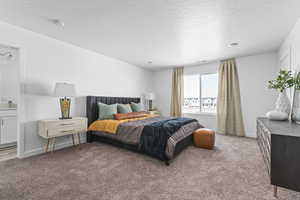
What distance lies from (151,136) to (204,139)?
1.33 metres

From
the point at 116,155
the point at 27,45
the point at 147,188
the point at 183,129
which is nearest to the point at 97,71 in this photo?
the point at 27,45

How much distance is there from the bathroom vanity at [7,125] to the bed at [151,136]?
167cm

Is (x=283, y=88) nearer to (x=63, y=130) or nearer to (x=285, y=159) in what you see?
(x=285, y=159)

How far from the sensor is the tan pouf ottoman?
3.05m

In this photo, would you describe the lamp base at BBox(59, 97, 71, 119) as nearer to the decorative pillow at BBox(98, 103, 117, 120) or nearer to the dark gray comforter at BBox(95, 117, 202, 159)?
the decorative pillow at BBox(98, 103, 117, 120)

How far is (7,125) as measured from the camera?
323 cm

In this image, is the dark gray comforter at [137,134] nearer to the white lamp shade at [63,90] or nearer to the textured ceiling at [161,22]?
the white lamp shade at [63,90]

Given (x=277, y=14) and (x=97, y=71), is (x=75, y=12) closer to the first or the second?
(x=97, y=71)

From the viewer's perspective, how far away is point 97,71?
398cm

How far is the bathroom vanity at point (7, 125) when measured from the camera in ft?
10.3

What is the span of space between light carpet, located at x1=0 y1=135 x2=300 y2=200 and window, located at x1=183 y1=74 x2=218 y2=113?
2.35 metres

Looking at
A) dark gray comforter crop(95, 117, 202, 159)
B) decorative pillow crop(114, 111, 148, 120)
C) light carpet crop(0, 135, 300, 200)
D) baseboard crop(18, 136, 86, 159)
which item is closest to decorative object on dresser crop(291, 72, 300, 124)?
light carpet crop(0, 135, 300, 200)

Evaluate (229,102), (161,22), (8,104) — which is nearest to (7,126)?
(8,104)

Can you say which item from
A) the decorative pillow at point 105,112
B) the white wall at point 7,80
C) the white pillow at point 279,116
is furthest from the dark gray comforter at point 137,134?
the white wall at point 7,80
